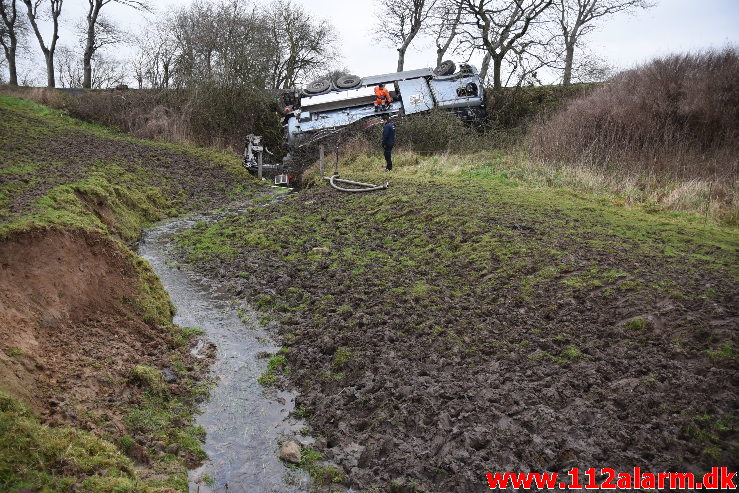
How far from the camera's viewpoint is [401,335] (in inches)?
234

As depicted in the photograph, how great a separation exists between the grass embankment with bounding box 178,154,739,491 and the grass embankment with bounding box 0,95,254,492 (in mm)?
1225

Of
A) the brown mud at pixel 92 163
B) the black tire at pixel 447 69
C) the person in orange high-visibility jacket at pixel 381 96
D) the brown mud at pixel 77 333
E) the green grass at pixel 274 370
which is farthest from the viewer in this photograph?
the black tire at pixel 447 69

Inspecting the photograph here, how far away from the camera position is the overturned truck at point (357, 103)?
19.4 meters

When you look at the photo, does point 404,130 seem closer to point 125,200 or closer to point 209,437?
point 125,200

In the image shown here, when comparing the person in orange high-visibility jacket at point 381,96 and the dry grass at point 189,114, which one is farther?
the dry grass at point 189,114

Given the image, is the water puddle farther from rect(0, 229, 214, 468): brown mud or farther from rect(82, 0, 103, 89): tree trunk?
rect(82, 0, 103, 89): tree trunk

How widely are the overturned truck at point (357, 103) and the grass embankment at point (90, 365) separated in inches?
367

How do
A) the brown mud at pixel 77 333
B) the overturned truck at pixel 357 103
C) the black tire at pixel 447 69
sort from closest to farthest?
the brown mud at pixel 77 333, the overturned truck at pixel 357 103, the black tire at pixel 447 69

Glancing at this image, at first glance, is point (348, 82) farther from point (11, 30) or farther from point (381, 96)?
point (11, 30)

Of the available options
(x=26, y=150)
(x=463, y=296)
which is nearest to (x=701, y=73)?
(x=463, y=296)

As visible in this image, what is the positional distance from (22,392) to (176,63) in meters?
23.9

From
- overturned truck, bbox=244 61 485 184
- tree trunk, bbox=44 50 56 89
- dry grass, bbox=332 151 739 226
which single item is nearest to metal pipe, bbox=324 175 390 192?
dry grass, bbox=332 151 739 226

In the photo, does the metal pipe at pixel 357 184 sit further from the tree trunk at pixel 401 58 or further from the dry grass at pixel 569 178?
the tree trunk at pixel 401 58

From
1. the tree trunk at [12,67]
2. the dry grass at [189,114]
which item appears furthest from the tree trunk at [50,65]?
the dry grass at [189,114]
